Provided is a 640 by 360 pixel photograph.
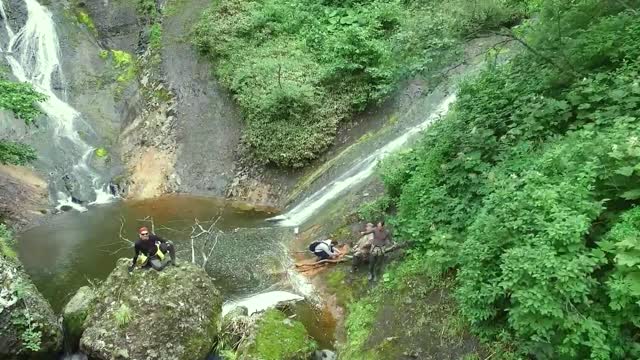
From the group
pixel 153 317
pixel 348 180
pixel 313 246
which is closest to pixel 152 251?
pixel 153 317

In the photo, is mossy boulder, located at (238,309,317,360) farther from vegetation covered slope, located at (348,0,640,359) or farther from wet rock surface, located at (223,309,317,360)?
vegetation covered slope, located at (348,0,640,359)

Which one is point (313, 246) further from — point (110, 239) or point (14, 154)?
point (14, 154)

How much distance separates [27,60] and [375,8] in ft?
49.3

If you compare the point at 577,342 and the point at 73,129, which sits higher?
the point at 73,129

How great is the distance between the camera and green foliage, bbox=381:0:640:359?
5281 millimetres

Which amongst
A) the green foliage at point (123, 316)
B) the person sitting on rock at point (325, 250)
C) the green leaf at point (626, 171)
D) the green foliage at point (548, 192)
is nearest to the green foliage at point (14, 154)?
the green foliage at point (123, 316)

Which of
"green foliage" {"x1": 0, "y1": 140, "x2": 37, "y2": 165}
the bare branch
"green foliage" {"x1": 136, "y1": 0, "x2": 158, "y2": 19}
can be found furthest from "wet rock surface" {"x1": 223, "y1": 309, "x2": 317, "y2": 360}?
"green foliage" {"x1": 136, "y1": 0, "x2": 158, "y2": 19}

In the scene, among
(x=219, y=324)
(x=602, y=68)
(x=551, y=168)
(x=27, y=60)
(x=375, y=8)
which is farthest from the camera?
(x=27, y=60)

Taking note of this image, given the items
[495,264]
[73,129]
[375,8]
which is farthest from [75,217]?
[495,264]

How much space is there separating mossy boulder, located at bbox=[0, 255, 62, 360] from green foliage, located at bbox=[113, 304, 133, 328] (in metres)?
1.43

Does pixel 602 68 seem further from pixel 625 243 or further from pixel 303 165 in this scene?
pixel 303 165

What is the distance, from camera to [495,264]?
652 centimetres

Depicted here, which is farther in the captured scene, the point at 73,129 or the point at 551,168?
the point at 73,129

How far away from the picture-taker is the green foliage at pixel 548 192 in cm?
528
